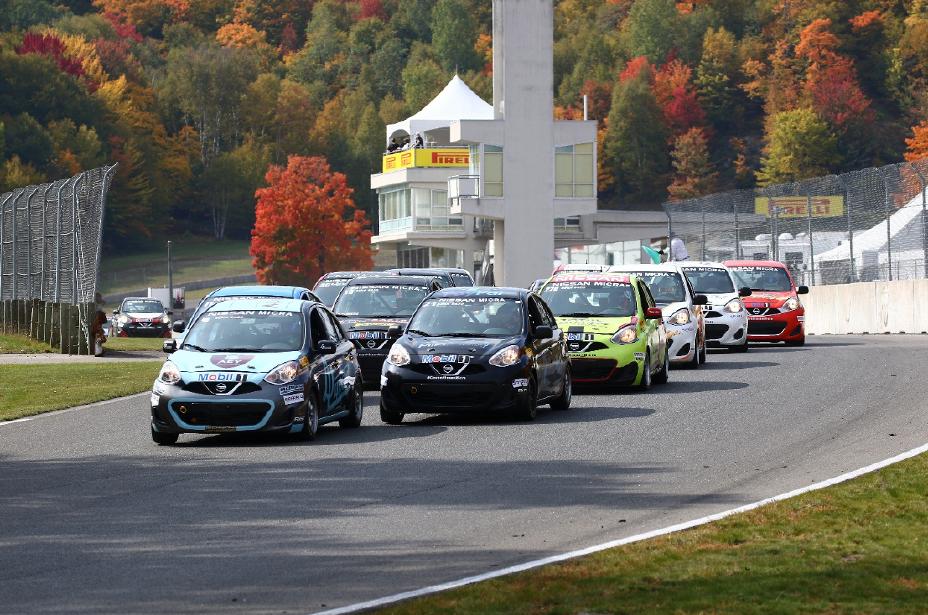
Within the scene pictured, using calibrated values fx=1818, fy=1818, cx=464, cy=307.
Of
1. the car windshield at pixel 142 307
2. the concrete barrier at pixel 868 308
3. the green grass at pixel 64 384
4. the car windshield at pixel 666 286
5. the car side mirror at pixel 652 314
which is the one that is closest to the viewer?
the green grass at pixel 64 384

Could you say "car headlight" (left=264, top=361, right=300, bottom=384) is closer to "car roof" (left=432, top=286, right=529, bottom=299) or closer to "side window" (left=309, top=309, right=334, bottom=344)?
"side window" (left=309, top=309, right=334, bottom=344)

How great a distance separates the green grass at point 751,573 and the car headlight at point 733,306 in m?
21.3

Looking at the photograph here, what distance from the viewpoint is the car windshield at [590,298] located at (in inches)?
930

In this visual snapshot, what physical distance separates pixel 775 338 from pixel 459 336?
55.2 feet

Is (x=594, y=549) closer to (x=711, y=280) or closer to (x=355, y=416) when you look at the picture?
(x=355, y=416)

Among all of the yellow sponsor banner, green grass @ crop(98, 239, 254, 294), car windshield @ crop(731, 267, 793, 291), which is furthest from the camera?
green grass @ crop(98, 239, 254, 294)

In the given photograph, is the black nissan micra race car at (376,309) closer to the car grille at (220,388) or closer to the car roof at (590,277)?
the car roof at (590,277)

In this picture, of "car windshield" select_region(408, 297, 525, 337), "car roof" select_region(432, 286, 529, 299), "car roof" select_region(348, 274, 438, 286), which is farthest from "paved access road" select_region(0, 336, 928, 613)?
"car roof" select_region(348, 274, 438, 286)

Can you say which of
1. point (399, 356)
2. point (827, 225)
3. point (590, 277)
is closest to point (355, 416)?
point (399, 356)

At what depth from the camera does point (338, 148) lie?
531 ft

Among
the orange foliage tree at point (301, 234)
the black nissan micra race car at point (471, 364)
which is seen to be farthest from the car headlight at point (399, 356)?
the orange foliage tree at point (301, 234)

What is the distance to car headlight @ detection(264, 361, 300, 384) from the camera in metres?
16.9

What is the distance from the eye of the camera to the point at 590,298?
952 inches

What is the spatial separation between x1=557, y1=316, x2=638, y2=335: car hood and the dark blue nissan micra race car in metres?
4.83
